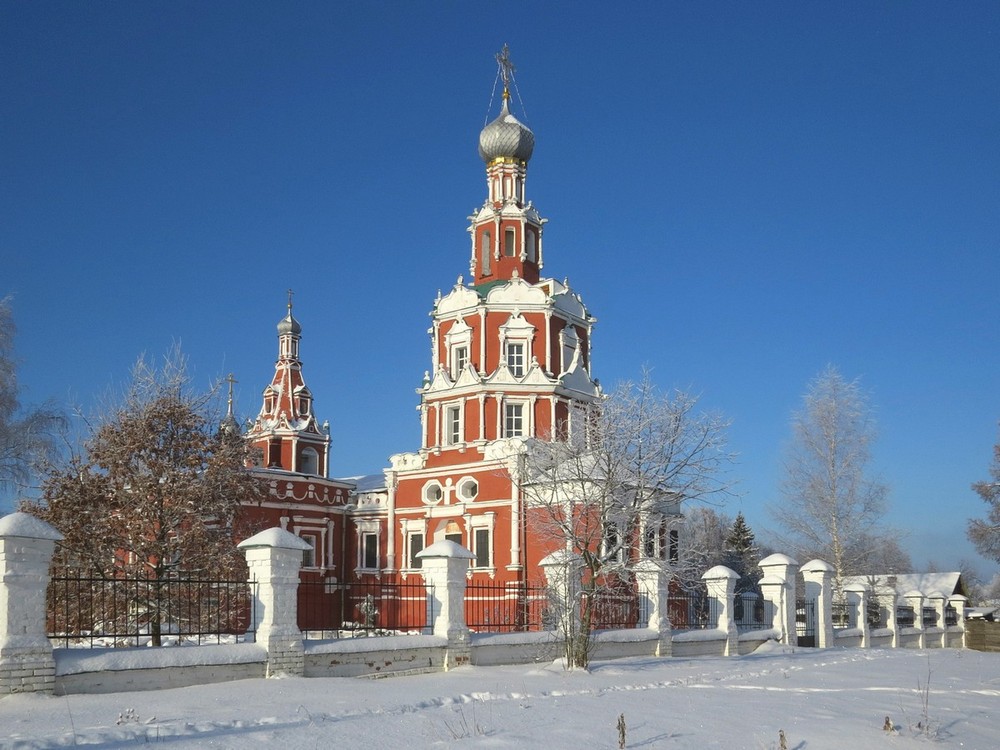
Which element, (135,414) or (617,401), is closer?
(617,401)

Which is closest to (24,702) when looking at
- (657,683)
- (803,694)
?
(657,683)

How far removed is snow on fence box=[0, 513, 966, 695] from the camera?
32.8 ft

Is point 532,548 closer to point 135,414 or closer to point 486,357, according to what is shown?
point 486,357

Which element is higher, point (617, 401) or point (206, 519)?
point (617, 401)

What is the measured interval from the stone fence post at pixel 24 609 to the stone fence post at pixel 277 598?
2599 mm

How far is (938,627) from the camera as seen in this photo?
27.3 m

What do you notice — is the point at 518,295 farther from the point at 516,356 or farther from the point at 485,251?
the point at 485,251

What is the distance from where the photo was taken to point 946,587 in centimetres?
3725

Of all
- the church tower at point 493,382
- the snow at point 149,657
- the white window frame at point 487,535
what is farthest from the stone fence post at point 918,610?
the snow at point 149,657

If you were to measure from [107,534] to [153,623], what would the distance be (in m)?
2.19

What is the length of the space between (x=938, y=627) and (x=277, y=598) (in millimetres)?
21354

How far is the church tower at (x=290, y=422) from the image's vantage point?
36469 millimetres

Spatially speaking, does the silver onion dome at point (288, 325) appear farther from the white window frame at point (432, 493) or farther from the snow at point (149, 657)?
the snow at point (149, 657)

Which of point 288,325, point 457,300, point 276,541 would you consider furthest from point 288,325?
point 276,541
